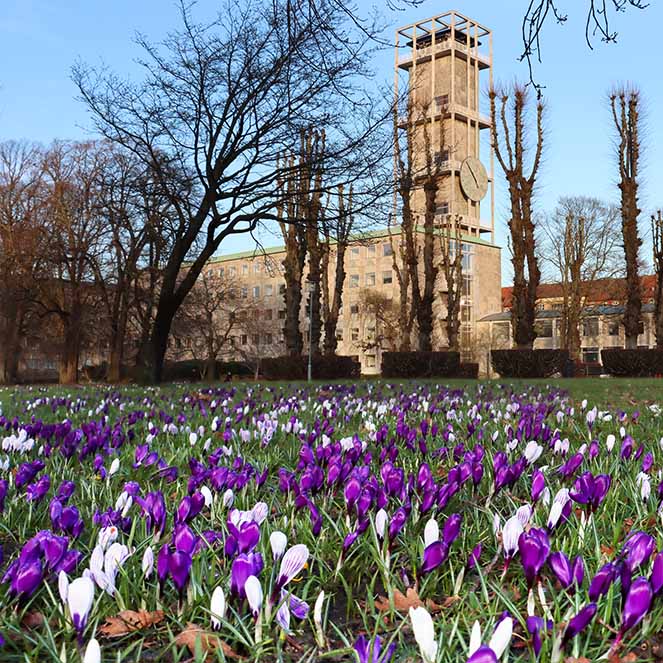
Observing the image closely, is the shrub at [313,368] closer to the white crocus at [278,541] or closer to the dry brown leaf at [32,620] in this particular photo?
the dry brown leaf at [32,620]

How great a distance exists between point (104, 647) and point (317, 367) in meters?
26.9

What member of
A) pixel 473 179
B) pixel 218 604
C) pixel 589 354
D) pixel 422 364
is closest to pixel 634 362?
pixel 422 364

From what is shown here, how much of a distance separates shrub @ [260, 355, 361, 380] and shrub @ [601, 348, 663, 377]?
11.0 meters

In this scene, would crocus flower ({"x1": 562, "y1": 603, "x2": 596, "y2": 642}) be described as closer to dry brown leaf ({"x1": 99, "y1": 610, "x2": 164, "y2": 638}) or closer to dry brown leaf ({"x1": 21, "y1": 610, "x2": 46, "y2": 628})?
dry brown leaf ({"x1": 99, "y1": 610, "x2": 164, "y2": 638})

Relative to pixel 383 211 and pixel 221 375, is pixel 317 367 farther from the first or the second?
pixel 221 375

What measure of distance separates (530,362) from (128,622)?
27.9 m

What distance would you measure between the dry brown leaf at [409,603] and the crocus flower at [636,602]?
0.53 m

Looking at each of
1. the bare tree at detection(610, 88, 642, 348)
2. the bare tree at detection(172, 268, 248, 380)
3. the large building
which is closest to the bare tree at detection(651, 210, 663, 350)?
the bare tree at detection(610, 88, 642, 348)

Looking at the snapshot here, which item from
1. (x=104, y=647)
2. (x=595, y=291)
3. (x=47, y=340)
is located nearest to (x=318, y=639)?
(x=104, y=647)

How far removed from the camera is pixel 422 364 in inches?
1125

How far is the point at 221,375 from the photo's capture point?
4356 cm

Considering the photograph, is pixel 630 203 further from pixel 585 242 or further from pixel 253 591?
pixel 253 591

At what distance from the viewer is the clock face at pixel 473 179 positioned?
85.7m

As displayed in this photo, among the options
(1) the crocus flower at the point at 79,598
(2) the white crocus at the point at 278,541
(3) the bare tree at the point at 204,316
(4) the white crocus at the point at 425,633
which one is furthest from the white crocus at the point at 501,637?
(3) the bare tree at the point at 204,316
